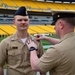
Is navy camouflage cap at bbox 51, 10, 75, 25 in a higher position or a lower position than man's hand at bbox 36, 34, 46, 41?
higher

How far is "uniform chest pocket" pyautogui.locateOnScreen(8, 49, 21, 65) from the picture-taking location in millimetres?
2945

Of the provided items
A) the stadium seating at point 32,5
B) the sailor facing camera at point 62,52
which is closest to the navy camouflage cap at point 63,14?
the sailor facing camera at point 62,52

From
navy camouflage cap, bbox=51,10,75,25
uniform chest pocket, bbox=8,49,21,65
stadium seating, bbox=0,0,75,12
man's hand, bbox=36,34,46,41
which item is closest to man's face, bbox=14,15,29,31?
man's hand, bbox=36,34,46,41

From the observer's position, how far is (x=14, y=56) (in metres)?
2.95

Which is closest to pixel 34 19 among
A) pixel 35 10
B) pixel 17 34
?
pixel 35 10

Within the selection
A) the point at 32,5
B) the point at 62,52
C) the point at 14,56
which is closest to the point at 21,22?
the point at 14,56

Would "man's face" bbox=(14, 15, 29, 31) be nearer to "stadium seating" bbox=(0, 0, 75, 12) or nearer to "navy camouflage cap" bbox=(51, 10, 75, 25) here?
"navy camouflage cap" bbox=(51, 10, 75, 25)

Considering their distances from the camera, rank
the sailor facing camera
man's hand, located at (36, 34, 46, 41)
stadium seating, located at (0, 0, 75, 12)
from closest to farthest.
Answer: the sailor facing camera → man's hand, located at (36, 34, 46, 41) → stadium seating, located at (0, 0, 75, 12)

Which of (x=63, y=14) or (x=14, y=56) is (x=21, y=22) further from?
(x=63, y=14)

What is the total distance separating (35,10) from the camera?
99.3 feet

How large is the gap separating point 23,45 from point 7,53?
0.25 meters

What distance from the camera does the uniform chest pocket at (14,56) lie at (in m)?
2.95

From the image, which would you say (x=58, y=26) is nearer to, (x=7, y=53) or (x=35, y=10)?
(x=7, y=53)

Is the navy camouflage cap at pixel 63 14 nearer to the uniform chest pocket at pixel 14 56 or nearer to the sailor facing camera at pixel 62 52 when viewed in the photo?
the sailor facing camera at pixel 62 52
